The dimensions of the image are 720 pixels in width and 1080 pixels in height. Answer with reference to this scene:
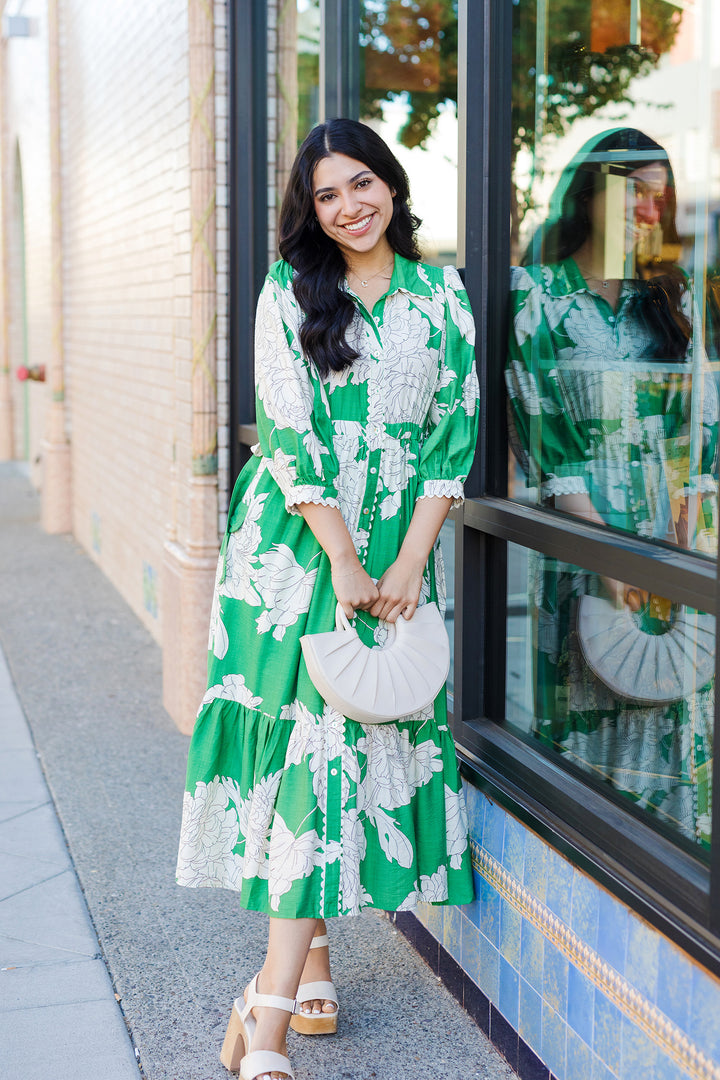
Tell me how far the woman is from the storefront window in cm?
32

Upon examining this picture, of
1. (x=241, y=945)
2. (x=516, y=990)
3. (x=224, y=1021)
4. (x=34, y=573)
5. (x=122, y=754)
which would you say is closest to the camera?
(x=516, y=990)

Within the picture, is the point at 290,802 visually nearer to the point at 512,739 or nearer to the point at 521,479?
the point at 512,739

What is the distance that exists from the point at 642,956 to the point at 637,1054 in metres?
0.18

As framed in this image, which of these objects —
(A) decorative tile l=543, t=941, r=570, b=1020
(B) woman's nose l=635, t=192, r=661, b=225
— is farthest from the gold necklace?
(A) decorative tile l=543, t=941, r=570, b=1020

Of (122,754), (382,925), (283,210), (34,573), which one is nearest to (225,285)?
(122,754)

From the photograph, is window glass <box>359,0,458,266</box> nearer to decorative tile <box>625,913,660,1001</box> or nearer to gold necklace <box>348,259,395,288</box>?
gold necklace <box>348,259,395,288</box>

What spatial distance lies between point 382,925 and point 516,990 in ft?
2.65

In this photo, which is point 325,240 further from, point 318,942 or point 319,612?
point 318,942

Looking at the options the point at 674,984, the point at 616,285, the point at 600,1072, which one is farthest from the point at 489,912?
the point at 616,285

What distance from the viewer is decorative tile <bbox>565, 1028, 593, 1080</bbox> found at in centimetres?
237

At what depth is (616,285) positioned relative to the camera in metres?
2.77

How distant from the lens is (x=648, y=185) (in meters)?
2.79

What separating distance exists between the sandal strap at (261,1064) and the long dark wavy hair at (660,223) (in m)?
1.70

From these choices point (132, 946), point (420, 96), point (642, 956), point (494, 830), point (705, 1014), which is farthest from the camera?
point (420, 96)
